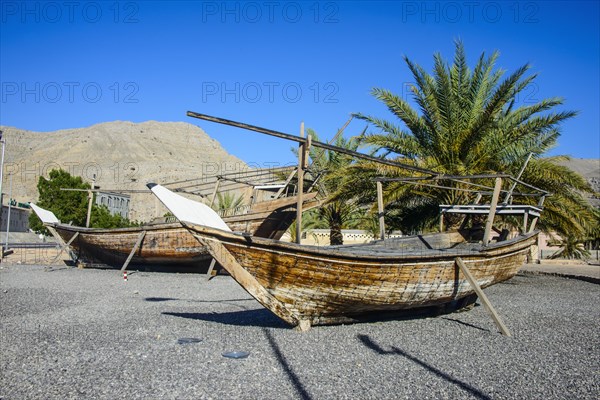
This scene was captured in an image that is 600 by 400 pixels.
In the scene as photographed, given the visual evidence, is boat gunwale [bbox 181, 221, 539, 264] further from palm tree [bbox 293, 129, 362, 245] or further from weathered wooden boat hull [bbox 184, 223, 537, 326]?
palm tree [bbox 293, 129, 362, 245]

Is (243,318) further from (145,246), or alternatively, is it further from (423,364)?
(145,246)

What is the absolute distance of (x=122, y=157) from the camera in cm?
10838

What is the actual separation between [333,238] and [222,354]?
14535mm

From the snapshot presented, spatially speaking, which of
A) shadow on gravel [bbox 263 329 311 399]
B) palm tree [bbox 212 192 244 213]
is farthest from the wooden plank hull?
shadow on gravel [bbox 263 329 311 399]

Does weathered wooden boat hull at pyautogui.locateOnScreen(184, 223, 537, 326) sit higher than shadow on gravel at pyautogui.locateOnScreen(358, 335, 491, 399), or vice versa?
weathered wooden boat hull at pyautogui.locateOnScreen(184, 223, 537, 326)

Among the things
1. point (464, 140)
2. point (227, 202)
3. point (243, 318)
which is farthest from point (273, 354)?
point (227, 202)

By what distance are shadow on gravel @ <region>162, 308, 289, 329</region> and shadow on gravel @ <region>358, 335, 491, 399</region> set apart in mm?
1476

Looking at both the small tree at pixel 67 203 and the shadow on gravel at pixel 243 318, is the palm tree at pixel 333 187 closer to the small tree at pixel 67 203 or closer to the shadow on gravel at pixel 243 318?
the shadow on gravel at pixel 243 318

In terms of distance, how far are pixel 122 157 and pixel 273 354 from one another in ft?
359

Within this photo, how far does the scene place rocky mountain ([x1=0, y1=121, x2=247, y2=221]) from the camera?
292ft

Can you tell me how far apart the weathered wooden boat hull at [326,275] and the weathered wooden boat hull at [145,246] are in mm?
8898

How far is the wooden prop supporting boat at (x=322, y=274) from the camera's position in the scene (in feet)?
22.4

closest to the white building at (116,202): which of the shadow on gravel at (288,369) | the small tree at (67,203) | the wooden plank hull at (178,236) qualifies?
the small tree at (67,203)

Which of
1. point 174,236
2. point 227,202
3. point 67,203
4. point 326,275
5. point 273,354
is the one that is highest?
point 227,202
